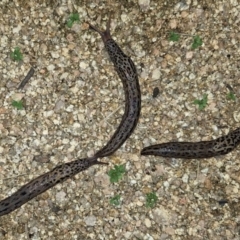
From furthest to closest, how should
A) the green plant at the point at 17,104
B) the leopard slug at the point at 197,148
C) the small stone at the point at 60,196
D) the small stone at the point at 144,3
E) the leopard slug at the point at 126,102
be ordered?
the small stone at the point at 144,3 < the green plant at the point at 17,104 < the small stone at the point at 60,196 < the leopard slug at the point at 126,102 < the leopard slug at the point at 197,148

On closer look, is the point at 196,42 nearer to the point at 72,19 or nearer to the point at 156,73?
the point at 156,73

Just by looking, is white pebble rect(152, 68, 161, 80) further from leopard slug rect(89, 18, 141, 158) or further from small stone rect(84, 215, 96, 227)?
small stone rect(84, 215, 96, 227)

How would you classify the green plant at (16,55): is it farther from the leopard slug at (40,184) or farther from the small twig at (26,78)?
the leopard slug at (40,184)

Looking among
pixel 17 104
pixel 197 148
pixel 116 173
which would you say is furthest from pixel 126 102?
pixel 17 104

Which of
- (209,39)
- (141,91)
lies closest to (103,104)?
(141,91)

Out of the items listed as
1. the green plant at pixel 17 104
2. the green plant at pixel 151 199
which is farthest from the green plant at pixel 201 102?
the green plant at pixel 17 104

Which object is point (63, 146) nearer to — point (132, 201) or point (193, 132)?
point (132, 201)

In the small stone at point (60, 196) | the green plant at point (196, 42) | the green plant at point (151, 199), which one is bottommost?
the small stone at point (60, 196)
